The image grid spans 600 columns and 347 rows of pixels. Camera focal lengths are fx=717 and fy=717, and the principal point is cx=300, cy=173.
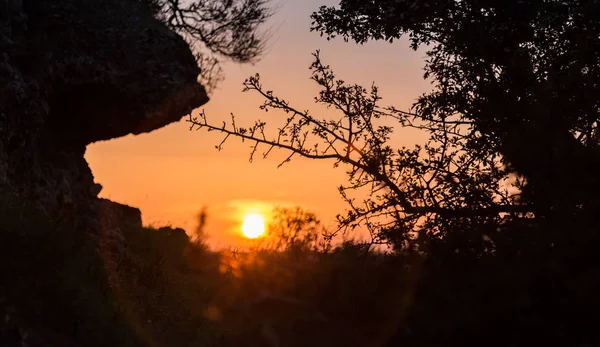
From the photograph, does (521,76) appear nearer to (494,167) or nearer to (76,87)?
(494,167)

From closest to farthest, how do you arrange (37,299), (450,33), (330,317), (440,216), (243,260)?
(37,299) < (440,216) < (450,33) < (330,317) < (243,260)

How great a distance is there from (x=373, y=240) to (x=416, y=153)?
1.29 metres

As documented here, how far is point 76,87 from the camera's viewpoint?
34.1 ft

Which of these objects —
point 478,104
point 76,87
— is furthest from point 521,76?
point 76,87

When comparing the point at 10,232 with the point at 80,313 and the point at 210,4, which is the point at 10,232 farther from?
the point at 210,4

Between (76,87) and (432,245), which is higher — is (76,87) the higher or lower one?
the higher one

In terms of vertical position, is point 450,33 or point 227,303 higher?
point 450,33

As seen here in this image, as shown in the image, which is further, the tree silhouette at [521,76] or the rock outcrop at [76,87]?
the rock outcrop at [76,87]

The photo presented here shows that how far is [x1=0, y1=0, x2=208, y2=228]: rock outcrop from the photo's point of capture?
944 cm

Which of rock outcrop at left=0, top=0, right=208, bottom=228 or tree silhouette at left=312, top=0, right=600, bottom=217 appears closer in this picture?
tree silhouette at left=312, top=0, right=600, bottom=217

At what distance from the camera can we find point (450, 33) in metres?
10.1

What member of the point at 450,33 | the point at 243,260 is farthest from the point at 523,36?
the point at 243,260

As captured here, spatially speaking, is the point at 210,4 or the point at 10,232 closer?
the point at 10,232

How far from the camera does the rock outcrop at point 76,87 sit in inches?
372
